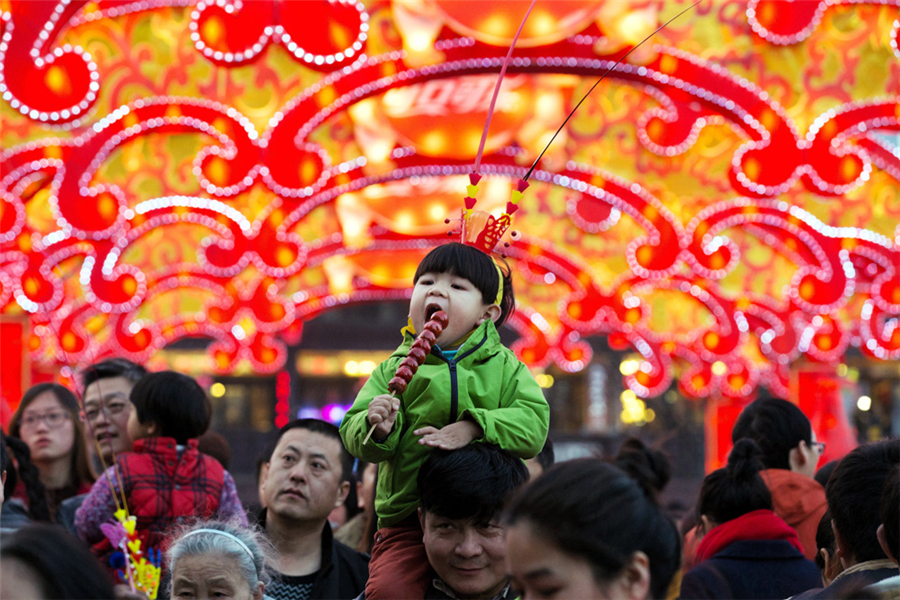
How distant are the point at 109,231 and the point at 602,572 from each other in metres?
6.78

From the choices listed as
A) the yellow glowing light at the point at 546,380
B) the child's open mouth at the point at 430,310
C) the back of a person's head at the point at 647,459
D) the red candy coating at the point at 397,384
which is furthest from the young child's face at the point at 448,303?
the yellow glowing light at the point at 546,380

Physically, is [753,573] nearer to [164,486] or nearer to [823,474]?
[823,474]

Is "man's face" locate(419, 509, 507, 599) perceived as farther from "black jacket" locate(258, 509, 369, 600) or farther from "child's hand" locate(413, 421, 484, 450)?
"black jacket" locate(258, 509, 369, 600)

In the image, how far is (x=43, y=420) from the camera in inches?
202

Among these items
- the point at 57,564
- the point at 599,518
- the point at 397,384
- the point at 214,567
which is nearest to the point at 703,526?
the point at 397,384

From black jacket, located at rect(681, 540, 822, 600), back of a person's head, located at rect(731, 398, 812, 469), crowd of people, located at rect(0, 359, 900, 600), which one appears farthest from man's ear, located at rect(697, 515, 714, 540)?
back of a person's head, located at rect(731, 398, 812, 469)

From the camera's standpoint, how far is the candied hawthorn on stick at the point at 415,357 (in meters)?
2.92

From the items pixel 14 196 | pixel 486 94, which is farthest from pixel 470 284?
pixel 14 196

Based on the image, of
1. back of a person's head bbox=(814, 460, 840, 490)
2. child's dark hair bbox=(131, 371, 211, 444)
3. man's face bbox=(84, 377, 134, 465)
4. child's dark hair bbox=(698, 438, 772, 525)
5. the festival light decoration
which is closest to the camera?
child's dark hair bbox=(698, 438, 772, 525)

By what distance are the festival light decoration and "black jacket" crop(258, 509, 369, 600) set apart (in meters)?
3.77

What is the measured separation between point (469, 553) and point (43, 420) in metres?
2.98

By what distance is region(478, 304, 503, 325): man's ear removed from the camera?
327cm

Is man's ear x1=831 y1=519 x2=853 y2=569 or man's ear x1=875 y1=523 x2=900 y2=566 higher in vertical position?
man's ear x1=875 y1=523 x2=900 y2=566

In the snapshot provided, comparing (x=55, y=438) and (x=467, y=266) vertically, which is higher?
(x=467, y=266)
